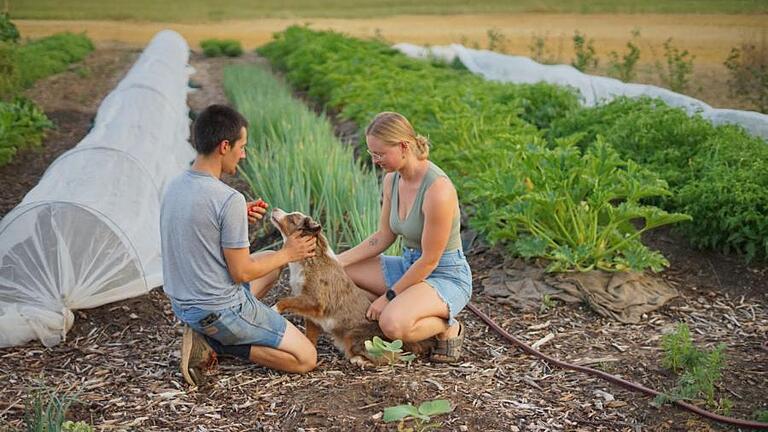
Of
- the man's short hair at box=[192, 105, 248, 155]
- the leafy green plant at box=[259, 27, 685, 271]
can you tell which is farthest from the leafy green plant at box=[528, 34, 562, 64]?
the man's short hair at box=[192, 105, 248, 155]

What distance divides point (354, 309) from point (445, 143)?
2.83m

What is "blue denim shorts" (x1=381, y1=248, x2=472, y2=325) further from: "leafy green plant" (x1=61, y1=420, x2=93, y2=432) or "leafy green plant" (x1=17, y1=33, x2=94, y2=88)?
"leafy green plant" (x1=17, y1=33, x2=94, y2=88)

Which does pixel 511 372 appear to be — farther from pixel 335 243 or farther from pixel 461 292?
pixel 335 243

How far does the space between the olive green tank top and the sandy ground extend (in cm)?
783

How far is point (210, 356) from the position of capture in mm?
3635

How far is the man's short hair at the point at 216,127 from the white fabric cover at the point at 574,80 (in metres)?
4.60

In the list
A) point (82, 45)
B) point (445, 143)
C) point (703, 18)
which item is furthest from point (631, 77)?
point (82, 45)

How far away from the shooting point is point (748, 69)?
964 centimetres

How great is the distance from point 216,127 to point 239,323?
78 centimetres

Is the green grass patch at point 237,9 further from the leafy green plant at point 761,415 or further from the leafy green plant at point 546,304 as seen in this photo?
the leafy green plant at point 761,415

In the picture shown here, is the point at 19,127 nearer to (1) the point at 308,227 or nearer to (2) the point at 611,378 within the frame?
(1) the point at 308,227

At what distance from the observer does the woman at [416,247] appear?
3582mm

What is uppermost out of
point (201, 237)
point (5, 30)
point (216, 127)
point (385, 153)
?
point (216, 127)

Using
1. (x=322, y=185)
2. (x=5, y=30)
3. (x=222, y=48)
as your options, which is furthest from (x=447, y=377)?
(x=222, y=48)
